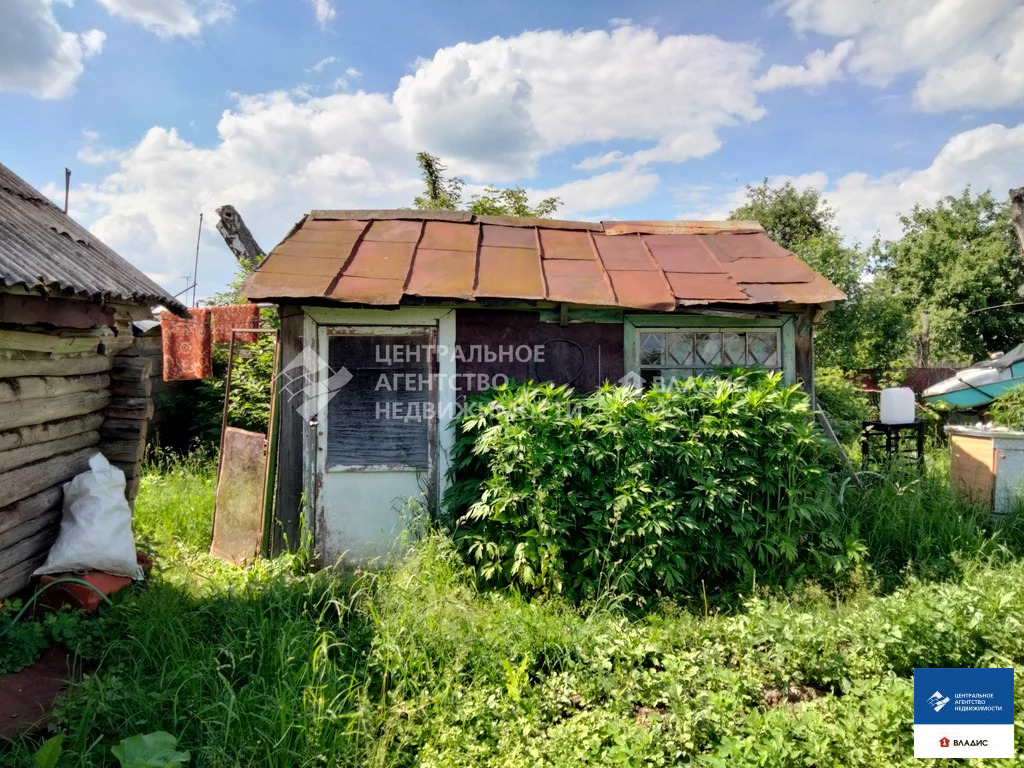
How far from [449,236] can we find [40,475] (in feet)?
13.5

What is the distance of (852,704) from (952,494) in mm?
3840

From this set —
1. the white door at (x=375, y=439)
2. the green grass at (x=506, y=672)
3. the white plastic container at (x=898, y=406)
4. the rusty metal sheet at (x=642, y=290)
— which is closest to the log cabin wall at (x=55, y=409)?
the green grass at (x=506, y=672)

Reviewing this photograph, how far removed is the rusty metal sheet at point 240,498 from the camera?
551 centimetres

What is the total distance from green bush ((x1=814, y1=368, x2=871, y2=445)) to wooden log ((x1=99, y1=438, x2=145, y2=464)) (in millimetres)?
8450

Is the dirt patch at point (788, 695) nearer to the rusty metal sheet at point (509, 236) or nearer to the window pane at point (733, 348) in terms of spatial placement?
the window pane at point (733, 348)

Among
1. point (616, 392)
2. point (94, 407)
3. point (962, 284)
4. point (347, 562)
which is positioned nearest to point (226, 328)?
point (94, 407)

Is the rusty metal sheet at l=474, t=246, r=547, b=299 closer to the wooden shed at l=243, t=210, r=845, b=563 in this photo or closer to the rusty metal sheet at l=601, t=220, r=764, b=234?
the wooden shed at l=243, t=210, r=845, b=563

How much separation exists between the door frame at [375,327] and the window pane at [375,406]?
0.11m

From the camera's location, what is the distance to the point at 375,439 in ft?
17.4

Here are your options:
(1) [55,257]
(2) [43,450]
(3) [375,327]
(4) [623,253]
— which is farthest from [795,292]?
(2) [43,450]

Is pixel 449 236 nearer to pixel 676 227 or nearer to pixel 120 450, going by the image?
pixel 676 227

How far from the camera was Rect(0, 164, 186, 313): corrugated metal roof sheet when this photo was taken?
336 cm

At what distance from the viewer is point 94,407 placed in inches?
191

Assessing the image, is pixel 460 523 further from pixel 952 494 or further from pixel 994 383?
pixel 994 383
